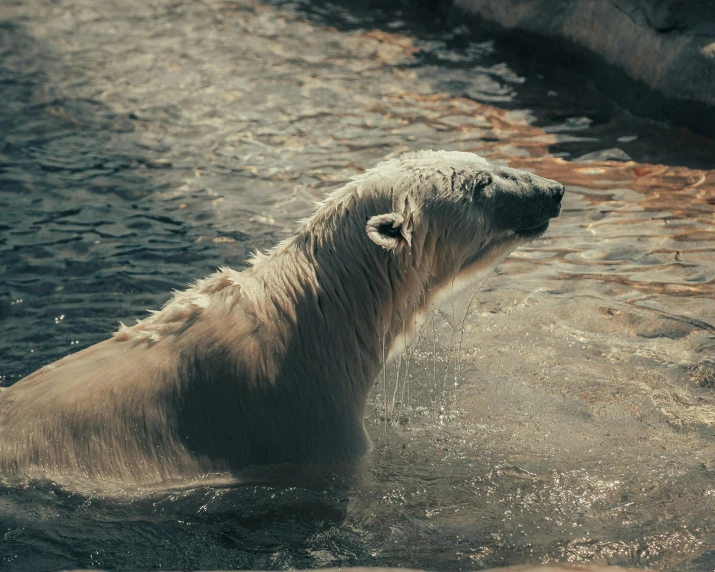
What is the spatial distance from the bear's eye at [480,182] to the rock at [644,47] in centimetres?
413

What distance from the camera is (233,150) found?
739 centimetres

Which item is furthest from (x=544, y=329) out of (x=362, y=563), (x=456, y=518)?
(x=362, y=563)

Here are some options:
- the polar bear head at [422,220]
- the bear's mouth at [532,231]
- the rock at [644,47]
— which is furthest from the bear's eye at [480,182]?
the rock at [644,47]

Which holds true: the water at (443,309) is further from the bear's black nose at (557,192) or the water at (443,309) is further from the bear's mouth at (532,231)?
the bear's black nose at (557,192)

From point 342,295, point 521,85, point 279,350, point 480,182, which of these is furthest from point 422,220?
point 521,85

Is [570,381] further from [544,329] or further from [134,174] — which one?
[134,174]

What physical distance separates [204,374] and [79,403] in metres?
0.48

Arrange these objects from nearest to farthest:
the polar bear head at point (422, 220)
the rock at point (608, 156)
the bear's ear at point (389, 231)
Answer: the bear's ear at point (389, 231)
the polar bear head at point (422, 220)
the rock at point (608, 156)

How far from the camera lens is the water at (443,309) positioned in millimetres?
3289

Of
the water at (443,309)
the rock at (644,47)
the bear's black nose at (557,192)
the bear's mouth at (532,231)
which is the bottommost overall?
the water at (443,309)

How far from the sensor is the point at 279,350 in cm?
338

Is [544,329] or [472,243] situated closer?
[472,243]

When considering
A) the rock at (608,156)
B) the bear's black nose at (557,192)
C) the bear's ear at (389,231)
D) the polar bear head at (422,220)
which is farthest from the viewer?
the rock at (608,156)

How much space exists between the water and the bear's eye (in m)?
0.93
